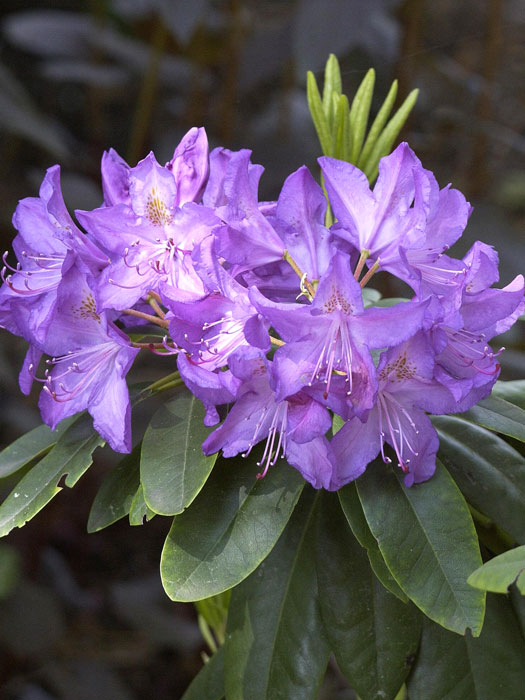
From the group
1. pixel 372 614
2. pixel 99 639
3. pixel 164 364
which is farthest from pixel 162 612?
pixel 372 614

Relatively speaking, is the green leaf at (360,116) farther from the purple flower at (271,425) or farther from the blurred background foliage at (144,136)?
the blurred background foliage at (144,136)

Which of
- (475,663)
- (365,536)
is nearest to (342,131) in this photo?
(365,536)

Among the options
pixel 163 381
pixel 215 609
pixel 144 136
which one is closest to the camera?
pixel 163 381

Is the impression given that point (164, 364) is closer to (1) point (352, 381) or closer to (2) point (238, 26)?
(2) point (238, 26)

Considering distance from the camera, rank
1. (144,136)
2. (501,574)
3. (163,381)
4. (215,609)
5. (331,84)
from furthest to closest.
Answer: (144,136), (215,609), (331,84), (163,381), (501,574)

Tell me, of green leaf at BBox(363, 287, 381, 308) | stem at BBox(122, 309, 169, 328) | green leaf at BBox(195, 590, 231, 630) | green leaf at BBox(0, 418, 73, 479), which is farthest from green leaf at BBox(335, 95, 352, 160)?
green leaf at BBox(195, 590, 231, 630)

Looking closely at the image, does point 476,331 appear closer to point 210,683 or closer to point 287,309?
point 287,309

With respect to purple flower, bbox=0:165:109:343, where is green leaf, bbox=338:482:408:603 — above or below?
below

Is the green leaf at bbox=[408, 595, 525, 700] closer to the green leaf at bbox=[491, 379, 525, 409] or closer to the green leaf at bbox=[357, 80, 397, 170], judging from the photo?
the green leaf at bbox=[491, 379, 525, 409]
